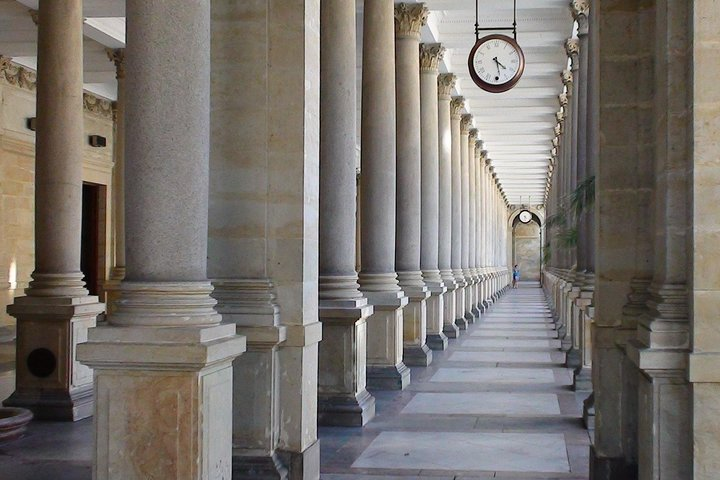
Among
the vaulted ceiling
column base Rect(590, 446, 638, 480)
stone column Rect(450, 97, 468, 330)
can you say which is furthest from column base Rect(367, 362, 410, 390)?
stone column Rect(450, 97, 468, 330)

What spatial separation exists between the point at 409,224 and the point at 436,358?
289 cm

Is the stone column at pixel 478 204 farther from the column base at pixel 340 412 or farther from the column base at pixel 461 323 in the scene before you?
the column base at pixel 340 412

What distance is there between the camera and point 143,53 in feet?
20.5

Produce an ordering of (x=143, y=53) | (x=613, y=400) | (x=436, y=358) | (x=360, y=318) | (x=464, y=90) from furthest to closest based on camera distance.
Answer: (x=464, y=90) → (x=436, y=358) → (x=360, y=318) → (x=613, y=400) → (x=143, y=53)

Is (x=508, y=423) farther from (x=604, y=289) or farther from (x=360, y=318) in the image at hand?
(x=604, y=289)

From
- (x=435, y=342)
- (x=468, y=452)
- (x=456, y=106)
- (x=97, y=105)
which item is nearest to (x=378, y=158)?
(x=468, y=452)

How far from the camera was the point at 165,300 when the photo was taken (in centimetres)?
618

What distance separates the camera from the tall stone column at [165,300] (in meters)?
5.95

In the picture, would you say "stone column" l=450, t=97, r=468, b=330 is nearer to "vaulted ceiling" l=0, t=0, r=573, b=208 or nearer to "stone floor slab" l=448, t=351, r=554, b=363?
"vaulted ceiling" l=0, t=0, r=573, b=208

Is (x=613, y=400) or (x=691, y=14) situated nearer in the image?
(x=691, y=14)

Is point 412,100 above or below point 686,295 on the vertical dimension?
above

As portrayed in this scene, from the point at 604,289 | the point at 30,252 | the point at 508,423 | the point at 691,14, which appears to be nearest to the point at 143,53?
the point at 691,14

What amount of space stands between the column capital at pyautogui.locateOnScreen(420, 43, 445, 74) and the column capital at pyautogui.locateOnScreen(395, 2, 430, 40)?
11.0 ft

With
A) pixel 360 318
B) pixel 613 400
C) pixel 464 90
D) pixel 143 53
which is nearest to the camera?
pixel 143 53
